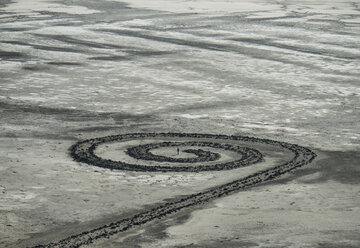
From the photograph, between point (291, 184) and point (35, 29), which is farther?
point (35, 29)

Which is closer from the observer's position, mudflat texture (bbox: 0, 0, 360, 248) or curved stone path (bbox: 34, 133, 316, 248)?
curved stone path (bbox: 34, 133, 316, 248)

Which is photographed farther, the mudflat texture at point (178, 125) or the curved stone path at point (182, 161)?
the mudflat texture at point (178, 125)

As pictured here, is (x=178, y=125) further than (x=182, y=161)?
Yes

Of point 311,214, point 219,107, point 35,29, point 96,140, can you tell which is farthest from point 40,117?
point 35,29

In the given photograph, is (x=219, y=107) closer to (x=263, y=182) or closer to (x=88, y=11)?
(x=263, y=182)
